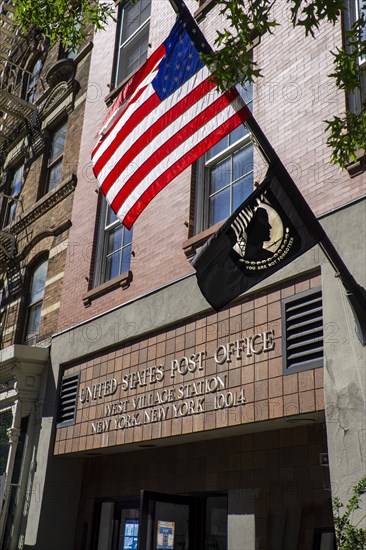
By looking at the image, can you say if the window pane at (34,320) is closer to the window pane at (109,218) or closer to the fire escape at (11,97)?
the fire escape at (11,97)

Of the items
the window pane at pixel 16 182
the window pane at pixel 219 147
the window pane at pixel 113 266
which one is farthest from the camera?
the window pane at pixel 16 182

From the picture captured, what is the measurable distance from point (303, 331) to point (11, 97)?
1199 centimetres

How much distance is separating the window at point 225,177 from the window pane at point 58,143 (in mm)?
6498

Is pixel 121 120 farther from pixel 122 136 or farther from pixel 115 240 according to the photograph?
pixel 115 240

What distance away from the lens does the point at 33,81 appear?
19.2 m

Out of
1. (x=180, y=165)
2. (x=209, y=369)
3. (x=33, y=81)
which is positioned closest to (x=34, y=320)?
(x=209, y=369)

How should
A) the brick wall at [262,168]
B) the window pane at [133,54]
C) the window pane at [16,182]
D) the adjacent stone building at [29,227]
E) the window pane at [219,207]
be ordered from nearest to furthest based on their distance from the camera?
the brick wall at [262,168]
the window pane at [219,207]
the adjacent stone building at [29,227]
the window pane at [133,54]
the window pane at [16,182]

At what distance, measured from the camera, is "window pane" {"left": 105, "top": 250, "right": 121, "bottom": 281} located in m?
12.2

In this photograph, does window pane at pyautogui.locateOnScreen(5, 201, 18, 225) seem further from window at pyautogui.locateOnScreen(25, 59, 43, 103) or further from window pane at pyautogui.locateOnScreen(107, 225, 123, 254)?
window pane at pyautogui.locateOnScreen(107, 225, 123, 254)

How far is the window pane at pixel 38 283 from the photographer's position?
14802 millimetres

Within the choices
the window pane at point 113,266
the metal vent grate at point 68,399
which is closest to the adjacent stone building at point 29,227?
the metal vent grate at point 68,399

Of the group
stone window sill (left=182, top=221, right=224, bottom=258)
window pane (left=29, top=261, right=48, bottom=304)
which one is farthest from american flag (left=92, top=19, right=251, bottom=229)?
window pane (left=29, top=261, right=48, bottom=304)

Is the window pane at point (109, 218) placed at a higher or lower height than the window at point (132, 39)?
lower

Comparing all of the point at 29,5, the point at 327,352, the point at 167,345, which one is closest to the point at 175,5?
the point at 29,5
